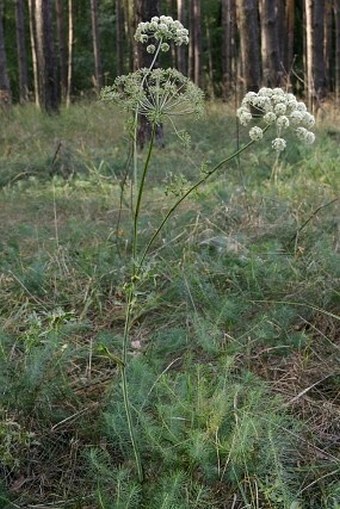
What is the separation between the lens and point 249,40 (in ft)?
31.4

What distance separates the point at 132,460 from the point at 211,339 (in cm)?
66

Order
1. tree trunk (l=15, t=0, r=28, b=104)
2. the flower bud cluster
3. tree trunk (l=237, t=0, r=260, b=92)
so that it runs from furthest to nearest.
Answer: tree trunk (l=15, t=0, r=28, b=104) < tree trunk (l=237, t=0, r=260, b=92) < the flower bud cluster

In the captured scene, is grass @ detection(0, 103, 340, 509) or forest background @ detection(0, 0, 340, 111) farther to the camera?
forest background @ detection(0, 0, 340, 111)

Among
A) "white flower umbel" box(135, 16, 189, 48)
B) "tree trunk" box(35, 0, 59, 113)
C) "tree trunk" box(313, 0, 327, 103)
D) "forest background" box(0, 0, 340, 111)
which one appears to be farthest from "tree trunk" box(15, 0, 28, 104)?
"white flower umbel" box(135, 16, 189, 48)

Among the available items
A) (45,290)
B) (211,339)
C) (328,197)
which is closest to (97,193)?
(328,197)

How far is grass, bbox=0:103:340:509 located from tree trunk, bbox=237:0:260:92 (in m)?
5.08

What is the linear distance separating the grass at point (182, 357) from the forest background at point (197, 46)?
157 cm

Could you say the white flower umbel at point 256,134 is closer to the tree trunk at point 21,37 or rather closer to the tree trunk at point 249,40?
the tree trunk at point 249,40

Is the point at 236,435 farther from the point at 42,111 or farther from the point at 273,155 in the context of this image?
the point at 42,111

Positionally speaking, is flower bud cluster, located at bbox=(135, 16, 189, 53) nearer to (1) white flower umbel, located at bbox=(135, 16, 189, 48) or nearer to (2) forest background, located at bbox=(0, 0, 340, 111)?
(1) white flower umbel, located at bbox=(135, 16, 189, 48)

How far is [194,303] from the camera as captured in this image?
307cm

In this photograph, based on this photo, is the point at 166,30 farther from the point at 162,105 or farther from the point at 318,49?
the point at 318,49

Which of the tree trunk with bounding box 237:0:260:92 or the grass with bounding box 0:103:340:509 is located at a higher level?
the tree trunk with bounding box 237:0:260:92

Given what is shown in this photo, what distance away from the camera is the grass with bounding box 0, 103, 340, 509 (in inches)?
76.7
